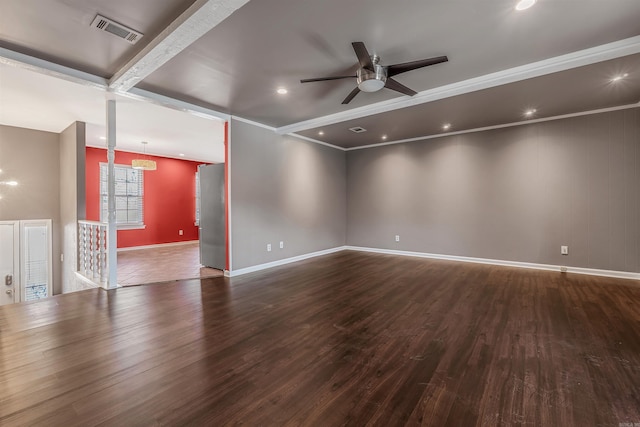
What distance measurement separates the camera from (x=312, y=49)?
2.73m

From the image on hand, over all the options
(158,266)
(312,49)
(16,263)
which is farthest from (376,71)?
(16,263)

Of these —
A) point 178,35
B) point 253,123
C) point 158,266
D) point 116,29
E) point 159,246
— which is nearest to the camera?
point 178,35

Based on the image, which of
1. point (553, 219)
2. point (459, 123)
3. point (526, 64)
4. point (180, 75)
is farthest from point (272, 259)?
point (553, 219)

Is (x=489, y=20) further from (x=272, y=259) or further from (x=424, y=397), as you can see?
(x=272, y=259)

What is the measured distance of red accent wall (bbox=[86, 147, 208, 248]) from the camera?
6914 millimetres

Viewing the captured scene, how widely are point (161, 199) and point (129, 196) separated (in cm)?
82

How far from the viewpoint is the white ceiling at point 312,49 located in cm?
218

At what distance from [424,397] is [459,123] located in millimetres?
4751

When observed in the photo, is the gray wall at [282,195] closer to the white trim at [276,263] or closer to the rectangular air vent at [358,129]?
the white trim at [276,263]

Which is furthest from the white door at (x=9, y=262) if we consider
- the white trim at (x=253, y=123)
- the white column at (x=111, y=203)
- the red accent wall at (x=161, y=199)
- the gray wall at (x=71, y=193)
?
the white trim at (x=253, y=123)

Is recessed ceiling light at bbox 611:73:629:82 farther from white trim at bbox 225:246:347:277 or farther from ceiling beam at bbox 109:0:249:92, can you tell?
white trim at bbox 225:246:347:277

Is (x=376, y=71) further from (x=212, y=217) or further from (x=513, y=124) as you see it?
(x=212, y=217)

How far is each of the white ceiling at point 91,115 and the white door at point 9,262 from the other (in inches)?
77.4

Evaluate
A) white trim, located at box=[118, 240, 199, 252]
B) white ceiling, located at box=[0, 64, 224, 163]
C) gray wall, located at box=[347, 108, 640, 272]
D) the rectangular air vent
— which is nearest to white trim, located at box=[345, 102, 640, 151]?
gray wall, located at box=[347, 108, 640, 272]
